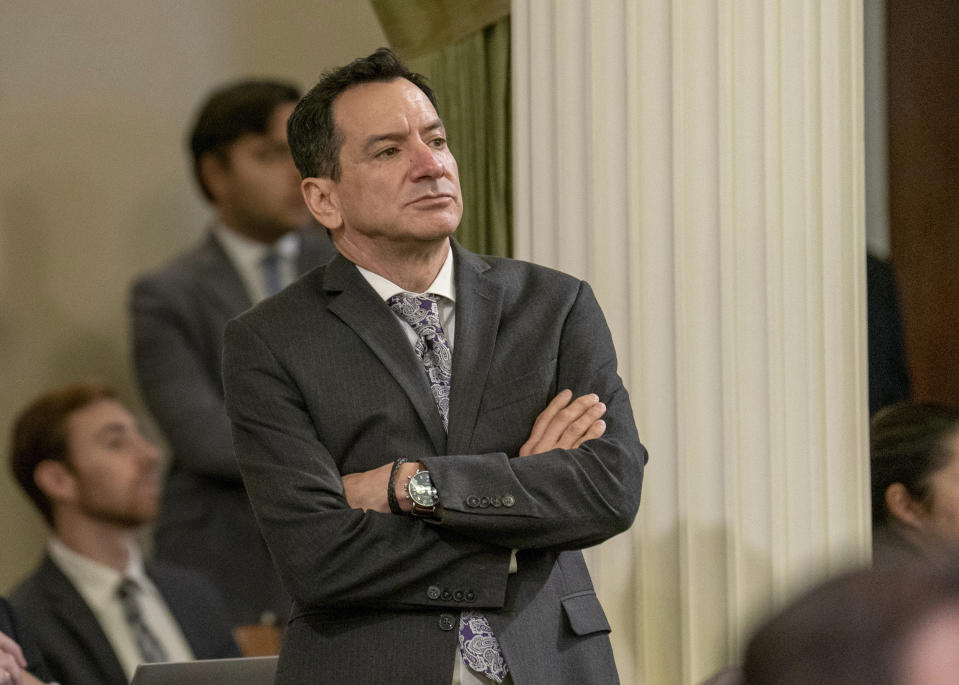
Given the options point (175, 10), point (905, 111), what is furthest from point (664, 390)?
point (175, 10)

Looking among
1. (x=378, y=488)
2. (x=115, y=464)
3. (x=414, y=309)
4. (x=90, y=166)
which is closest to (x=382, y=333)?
(x=414, y=309)

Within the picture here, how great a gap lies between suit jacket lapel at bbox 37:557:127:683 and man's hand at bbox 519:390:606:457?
1847 mm

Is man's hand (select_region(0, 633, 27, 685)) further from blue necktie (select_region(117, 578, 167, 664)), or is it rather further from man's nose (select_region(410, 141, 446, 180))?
man's nose (select_region(410, 141, 446, 180))

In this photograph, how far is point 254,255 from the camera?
3955 millimetres

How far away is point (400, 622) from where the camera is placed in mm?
2223

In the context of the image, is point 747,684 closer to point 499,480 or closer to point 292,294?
point 499,480

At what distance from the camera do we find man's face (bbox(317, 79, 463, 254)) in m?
2.38

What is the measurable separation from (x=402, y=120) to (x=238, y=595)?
1897 millimetres

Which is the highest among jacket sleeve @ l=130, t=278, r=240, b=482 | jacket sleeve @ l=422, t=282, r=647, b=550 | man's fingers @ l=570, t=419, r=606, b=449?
man's fingers @ l=570, t=419, r=606, b=449

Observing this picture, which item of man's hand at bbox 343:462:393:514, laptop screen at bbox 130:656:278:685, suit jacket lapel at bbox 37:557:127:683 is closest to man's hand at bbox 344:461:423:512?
man's hand at bbox 343:462:393:514

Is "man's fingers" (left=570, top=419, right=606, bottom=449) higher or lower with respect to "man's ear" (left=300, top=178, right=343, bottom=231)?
lower

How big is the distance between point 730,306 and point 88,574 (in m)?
1.91

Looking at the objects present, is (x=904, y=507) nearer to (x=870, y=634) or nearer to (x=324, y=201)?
(x=324, y=201)

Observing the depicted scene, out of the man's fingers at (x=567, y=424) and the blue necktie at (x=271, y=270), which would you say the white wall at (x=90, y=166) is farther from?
the man's fingers at (x=567, y=424)
